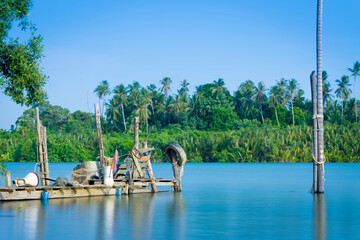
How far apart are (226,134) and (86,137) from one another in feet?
67.6

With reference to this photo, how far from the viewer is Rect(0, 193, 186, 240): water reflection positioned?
14414 millimetres

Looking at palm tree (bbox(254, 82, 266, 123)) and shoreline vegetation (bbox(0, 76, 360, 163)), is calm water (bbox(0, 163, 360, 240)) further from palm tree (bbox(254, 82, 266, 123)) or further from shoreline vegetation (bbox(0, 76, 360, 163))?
palm tree (bbox(254, 82, 266, 123))

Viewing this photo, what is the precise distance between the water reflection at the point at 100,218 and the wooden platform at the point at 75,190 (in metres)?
0.33

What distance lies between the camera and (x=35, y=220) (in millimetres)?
16469

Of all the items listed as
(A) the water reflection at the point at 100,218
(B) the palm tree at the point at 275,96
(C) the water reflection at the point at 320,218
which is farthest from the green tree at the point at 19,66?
(B) the palm tree at the point at 275,96

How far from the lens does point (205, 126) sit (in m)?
90.2

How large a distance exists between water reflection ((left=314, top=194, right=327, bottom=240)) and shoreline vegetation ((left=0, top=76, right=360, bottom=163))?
33.5 metres

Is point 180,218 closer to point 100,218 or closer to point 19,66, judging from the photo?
point 100,218

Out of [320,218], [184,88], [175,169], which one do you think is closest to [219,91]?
[184,88]

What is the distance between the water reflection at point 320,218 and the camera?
587 inches

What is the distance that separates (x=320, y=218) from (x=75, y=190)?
10371 millimetres

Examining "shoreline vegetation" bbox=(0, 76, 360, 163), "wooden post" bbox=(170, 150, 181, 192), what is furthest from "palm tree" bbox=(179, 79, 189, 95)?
"wooden post" bbox=(170, 150, 181, 192)

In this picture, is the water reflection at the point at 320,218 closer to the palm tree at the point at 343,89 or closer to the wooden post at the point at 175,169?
the wooden post at the point at 175,169

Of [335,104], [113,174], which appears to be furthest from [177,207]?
[335,104]
